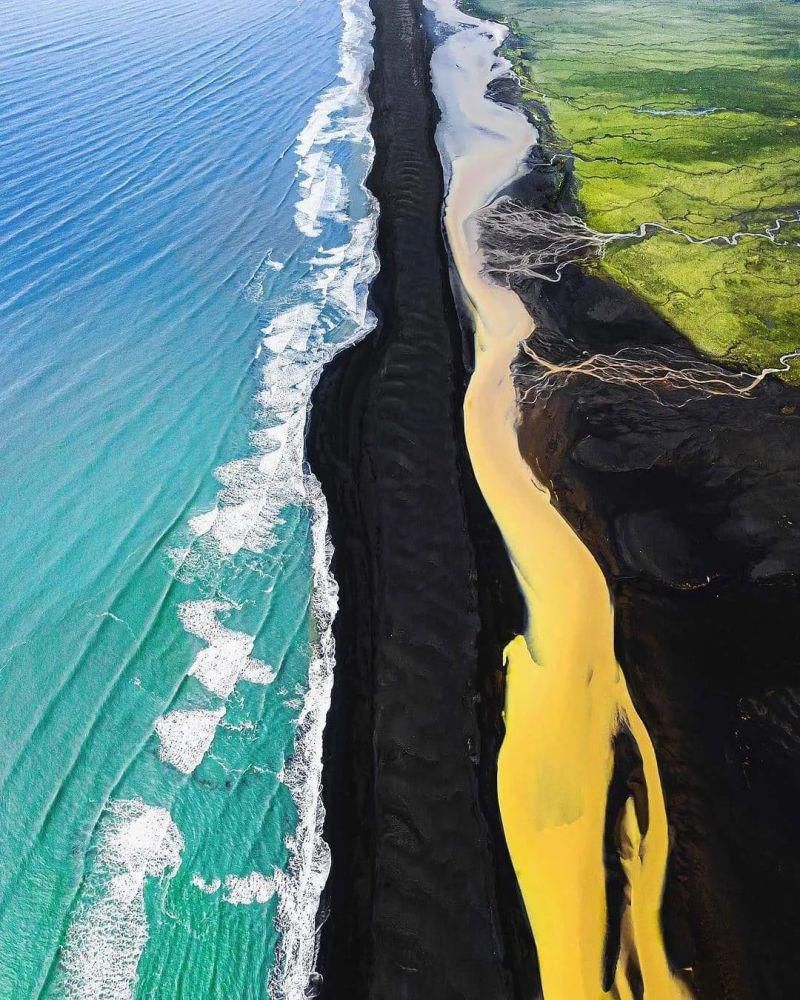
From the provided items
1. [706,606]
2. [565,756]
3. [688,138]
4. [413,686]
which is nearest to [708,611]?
[706,606]

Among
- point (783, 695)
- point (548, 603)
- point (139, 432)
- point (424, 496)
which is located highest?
point (139, 432)

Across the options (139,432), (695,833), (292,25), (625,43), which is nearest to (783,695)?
(695,833)

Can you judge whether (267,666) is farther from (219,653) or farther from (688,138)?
(688,138)

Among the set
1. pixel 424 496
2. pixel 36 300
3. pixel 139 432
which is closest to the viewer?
pixel 424 496

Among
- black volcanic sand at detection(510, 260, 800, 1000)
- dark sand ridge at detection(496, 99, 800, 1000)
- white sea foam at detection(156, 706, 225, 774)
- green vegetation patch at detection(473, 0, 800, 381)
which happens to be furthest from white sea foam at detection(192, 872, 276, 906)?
green vegetation patch at detection(473, 0, 800, 381)

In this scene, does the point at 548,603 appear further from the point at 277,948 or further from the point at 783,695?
the point at 277,948

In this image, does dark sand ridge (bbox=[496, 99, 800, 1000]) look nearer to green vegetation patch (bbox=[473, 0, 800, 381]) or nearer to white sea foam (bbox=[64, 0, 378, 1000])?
green vegetation patch (bbox=[473, 0, 800, 381])

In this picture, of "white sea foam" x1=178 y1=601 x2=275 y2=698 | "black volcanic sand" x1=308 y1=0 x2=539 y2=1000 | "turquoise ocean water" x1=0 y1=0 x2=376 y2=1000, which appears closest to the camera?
"black volcanic sand" x1=308 y1=0 x2=539 y2=1000
